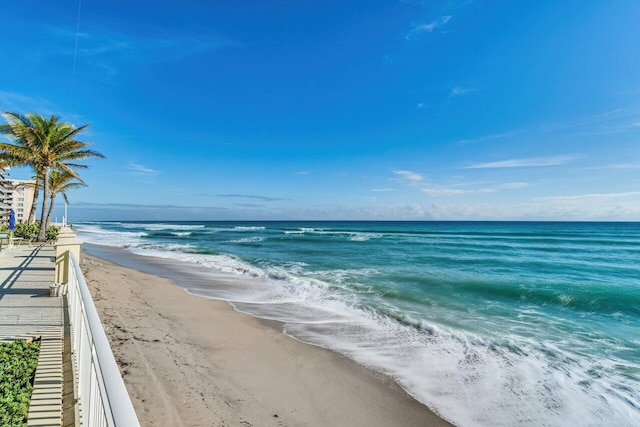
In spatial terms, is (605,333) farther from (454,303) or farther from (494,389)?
(494,389)

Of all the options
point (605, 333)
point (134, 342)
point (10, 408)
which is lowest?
point (605, 333)

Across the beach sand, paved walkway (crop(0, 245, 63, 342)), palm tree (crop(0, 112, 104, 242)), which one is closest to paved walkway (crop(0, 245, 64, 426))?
paved walkway (crop(0, 245, 63, 342))

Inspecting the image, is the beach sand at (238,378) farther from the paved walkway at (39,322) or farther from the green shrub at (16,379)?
the green shrub at (16,379)

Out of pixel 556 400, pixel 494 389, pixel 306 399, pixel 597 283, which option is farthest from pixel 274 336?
pixel 597 283

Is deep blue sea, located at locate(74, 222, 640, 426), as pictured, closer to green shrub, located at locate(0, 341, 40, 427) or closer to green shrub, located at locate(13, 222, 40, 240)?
green shrub, located at locate(0, 341, 40, 427)

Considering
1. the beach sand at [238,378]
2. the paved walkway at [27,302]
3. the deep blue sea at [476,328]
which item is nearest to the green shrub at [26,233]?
the deep blue sea at [476,328]

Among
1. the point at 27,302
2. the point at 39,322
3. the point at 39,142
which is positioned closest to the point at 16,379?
the point at 39,322

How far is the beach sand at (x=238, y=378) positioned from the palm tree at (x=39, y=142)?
1391cm

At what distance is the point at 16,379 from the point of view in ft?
11.2

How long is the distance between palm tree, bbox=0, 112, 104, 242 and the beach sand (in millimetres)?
13910

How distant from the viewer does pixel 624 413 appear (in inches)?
186

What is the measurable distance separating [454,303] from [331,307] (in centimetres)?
399

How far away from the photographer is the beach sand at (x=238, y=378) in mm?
4211

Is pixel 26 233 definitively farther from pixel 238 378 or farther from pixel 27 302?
pixel 238 378
